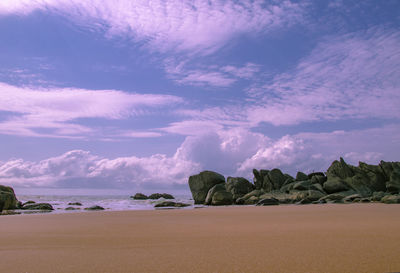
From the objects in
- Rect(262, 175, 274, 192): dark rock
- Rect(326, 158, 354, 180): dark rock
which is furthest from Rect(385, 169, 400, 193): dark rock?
Rect(262, 175, 274, 192): dark rock

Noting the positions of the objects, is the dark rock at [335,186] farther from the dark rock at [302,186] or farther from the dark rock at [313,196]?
the dark rock at [313,196]

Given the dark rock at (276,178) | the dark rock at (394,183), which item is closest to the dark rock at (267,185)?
the dark rock at (276,178)

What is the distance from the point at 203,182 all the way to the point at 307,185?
14.5 metres

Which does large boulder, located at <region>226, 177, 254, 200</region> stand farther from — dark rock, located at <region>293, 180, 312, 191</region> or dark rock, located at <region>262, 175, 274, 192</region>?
dark rock, located at <region>293, 180, 312, 191</region>

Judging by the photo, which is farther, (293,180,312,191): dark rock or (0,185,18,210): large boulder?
(293,180,312,191): dark rock

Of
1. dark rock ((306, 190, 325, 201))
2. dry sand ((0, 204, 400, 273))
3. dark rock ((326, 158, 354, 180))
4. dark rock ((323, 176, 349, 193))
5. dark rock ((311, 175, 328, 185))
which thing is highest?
dark rock ((326, 158, 354, 180))

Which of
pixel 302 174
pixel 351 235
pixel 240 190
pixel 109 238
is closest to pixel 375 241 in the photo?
pixel 351 235

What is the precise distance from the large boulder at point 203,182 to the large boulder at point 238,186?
1.75 meters

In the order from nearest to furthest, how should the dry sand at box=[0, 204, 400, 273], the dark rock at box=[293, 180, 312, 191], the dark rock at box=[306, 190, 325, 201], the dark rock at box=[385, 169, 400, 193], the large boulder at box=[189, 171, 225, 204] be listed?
the dry sand at box=[0, 204, 400, 273] → the dark rock at box=[306, 190, 325, 201] → the dark rock at box=[385, 169, 400, 193] → the dark rock at box=[293, 180, 312, 191] → the large boulder at box=[189, 171, 225, 204]

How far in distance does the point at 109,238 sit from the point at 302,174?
137ft

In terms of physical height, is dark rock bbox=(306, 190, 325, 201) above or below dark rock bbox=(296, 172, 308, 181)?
below

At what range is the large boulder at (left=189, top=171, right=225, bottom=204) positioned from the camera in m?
44.5

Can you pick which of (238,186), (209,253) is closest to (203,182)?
(238,186)

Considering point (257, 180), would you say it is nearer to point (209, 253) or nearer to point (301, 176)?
point (301, 176)
